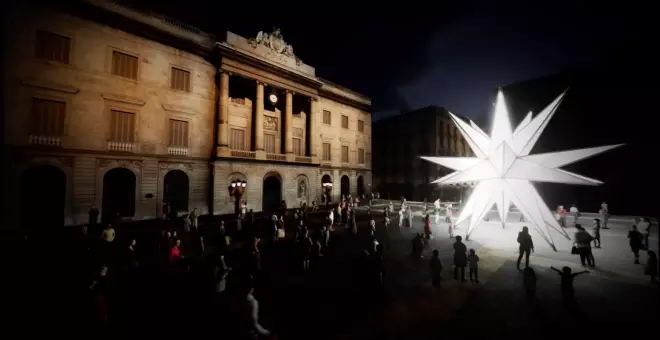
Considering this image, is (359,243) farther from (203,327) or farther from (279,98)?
(279,98)

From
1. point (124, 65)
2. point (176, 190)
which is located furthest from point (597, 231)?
point (124, 65)

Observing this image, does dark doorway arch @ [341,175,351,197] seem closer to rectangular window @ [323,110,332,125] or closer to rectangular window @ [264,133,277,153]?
rectangular window @ [323,110,332,125]

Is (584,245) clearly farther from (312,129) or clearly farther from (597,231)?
(312,129)

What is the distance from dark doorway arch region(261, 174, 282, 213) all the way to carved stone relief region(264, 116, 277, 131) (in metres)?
5.34

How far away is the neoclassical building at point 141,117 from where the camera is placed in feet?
48.5

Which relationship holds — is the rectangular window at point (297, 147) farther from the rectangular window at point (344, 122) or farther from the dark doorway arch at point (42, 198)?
the dark doorway arch at point (42, 198)

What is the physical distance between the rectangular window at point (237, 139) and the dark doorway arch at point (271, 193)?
3.98 metres

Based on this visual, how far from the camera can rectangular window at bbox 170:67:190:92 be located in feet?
65.9

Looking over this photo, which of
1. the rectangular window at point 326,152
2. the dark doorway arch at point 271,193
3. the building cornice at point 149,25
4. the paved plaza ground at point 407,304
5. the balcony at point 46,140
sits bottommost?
the paved plaza ground at point 407,304

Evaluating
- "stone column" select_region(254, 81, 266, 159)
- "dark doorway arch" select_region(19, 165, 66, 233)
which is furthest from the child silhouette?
"dark doorway arch" select_region(19, 165, 66, 233)

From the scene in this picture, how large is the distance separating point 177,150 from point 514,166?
72.0ft

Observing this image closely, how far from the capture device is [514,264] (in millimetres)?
9375

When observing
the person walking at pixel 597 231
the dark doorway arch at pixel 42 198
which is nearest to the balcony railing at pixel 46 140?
the dark doorway arch at pixel 42 198

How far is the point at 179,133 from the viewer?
66.4 ft
